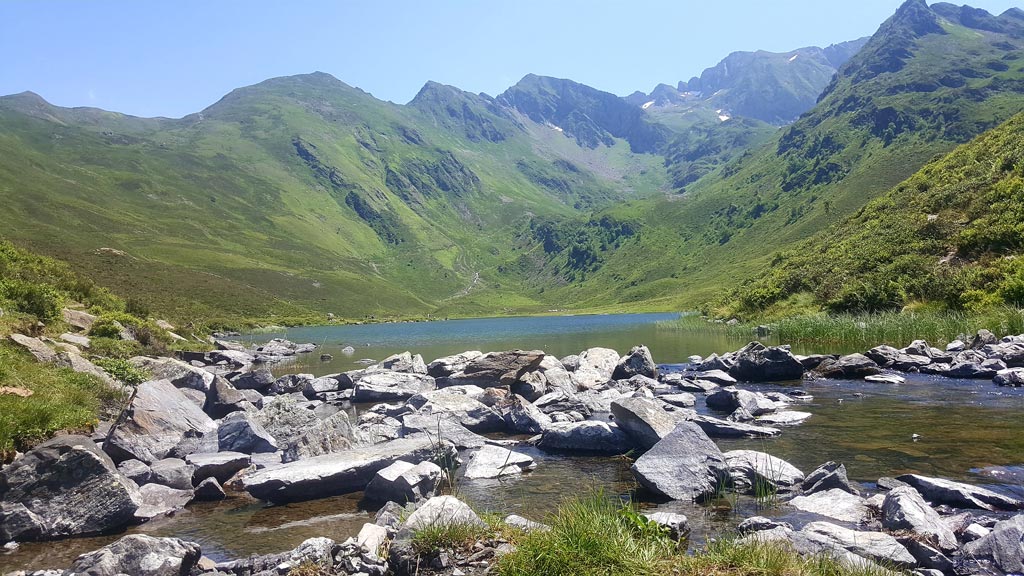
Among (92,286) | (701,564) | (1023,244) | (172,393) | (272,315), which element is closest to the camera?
(701,564)

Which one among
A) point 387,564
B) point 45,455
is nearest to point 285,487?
point 45,455

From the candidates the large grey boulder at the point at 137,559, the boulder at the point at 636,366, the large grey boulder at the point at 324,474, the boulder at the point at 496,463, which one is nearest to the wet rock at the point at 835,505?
the boulder at the point at 496,463

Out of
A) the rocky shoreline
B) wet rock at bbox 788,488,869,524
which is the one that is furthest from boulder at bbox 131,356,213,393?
wet rock at bbox 788,488,869,524

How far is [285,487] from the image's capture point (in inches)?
478

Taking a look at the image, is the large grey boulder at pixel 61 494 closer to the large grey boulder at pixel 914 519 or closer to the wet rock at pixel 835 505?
the wet rock at pixel 835 505

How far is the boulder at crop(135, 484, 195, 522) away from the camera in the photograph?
447 inches

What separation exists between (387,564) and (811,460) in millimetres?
11340

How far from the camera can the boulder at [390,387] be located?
27.9m

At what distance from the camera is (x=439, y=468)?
476 inches

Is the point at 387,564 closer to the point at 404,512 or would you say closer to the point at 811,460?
the point at 404,512

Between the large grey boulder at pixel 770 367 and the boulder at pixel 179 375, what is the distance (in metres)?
27.9

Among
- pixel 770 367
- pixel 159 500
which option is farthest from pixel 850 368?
pixel 159 500

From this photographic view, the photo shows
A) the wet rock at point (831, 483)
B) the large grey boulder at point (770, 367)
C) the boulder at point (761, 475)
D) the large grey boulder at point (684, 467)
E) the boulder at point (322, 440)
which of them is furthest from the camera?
the large grey boulder at point (770, 367)

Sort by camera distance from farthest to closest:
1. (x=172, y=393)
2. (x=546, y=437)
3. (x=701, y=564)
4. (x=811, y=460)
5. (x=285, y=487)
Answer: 1. (x=172, y=393)
2. (x=546, y=437)
3. (x=811, y=460)
4. (x=285, y=487)
5. (x=701, y=564)
